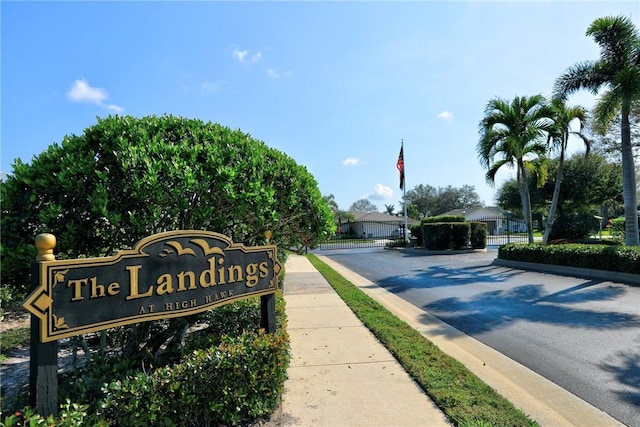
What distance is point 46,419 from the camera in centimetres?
205

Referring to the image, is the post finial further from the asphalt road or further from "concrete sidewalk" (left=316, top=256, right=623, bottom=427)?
the asphalt road

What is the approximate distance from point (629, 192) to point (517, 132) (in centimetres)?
470

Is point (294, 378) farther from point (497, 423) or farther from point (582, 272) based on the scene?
point (582, 272)

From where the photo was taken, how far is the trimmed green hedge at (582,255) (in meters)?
9.95

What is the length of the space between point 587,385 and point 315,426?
9.73 feet

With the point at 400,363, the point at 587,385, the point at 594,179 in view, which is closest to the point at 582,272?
the point at 587,385

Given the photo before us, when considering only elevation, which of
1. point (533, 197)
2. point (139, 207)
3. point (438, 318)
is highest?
point (533, 197)

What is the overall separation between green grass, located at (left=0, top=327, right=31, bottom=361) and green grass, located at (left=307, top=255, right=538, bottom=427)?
5075mm

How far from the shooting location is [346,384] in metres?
3.90

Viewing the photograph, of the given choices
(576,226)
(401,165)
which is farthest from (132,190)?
(576,226)

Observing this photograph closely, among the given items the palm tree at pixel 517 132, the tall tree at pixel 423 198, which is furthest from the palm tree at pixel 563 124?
the tall tree at pixel 423 198

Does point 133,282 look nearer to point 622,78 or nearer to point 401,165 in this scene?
point 622,78

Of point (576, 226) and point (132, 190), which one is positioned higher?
point (132, 190)

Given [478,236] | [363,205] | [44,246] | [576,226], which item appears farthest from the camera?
[363,205]
